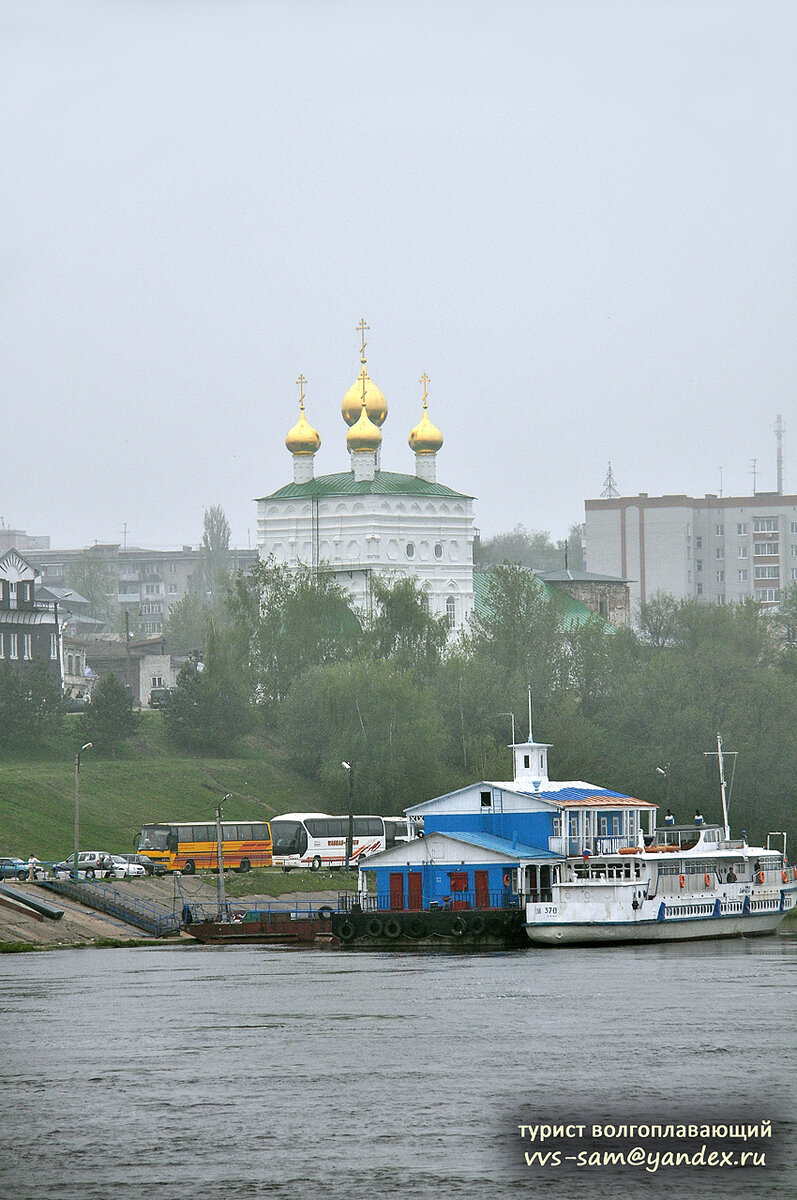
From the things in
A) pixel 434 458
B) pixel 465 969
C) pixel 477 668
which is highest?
pixel 434 458

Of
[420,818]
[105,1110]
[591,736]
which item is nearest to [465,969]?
[420,818]

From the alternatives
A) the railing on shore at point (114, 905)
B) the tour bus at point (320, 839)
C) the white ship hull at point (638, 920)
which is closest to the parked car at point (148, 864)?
the railing on shore at point (114, 905)

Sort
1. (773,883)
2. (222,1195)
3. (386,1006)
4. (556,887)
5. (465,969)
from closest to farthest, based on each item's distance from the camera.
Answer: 1. (222,1195)
2. (386,1006)
3. (465,969)
4. (556,887)
5. (773,883)

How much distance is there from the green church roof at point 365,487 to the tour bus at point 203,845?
140 ft

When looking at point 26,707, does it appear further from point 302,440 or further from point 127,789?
point 302,440

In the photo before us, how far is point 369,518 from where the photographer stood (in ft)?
410

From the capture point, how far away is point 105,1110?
108 ft

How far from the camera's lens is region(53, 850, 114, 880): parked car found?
72.8 metres

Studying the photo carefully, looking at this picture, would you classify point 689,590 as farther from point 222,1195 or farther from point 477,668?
point 222,1195

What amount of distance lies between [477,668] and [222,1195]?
252 feet

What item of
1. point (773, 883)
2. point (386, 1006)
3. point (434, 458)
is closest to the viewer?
A: point (386, 1006)

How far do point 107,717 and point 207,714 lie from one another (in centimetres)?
688

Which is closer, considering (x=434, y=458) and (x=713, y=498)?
(x=434, y=458)

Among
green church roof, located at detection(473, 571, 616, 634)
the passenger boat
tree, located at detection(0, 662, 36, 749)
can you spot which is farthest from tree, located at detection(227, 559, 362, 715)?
the passenger boat
